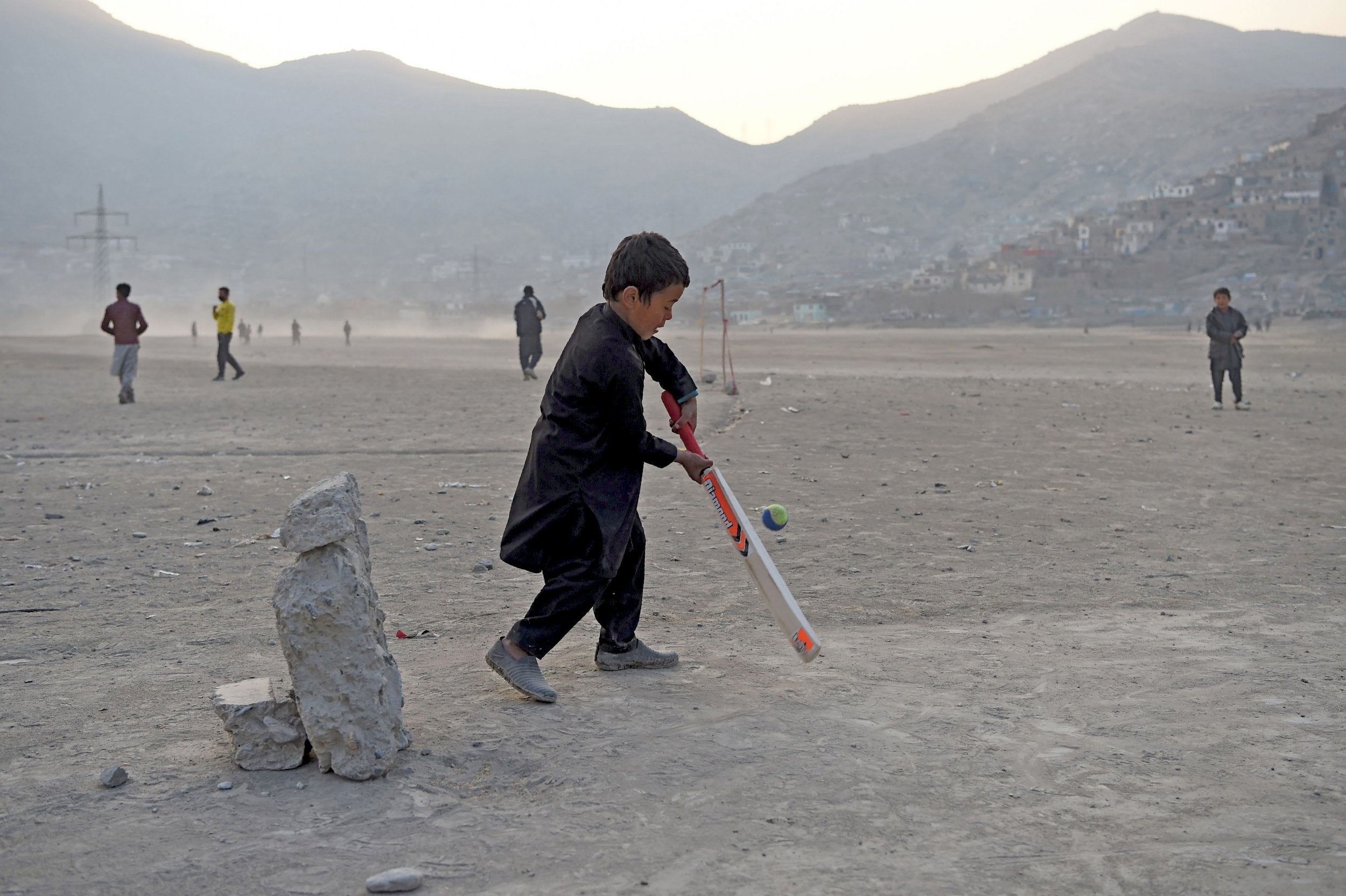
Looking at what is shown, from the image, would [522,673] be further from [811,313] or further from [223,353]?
[811,313]

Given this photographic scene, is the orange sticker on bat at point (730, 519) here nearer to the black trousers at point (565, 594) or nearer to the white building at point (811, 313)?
the black trousers at point (565, 594)

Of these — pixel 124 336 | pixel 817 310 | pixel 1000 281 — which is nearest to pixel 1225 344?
pixel 124 336

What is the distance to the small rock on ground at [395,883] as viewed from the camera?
286cm

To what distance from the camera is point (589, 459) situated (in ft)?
13.5

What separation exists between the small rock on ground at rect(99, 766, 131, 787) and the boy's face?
2.15m

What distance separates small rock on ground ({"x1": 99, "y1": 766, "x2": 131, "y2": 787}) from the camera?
3.45m

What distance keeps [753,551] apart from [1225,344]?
46.0 feet

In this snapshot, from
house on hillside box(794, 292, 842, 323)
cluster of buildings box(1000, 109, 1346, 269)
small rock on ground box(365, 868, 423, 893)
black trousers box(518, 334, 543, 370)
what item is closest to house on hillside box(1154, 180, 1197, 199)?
cluster of buildings box(1000, 109, 1346, 269)

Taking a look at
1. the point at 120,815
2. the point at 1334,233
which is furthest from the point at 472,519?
the point at 1334,233

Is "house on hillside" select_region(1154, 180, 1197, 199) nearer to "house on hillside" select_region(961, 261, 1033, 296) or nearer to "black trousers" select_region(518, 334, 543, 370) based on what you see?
"house on hillside" select_region(961, 261, 1033, 296)

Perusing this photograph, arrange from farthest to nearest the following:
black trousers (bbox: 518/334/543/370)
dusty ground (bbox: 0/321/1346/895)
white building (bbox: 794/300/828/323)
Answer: white building (bbox: 794/300/828/323), black trousers (bbox: 518/334/543/370), dusty ground (bbox: 0/321/1346/895)

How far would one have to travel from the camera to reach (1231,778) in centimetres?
357

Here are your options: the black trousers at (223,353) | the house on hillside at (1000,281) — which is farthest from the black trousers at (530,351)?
the house on hillside at (1000,281)

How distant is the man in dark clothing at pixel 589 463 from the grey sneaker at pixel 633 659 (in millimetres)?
428
